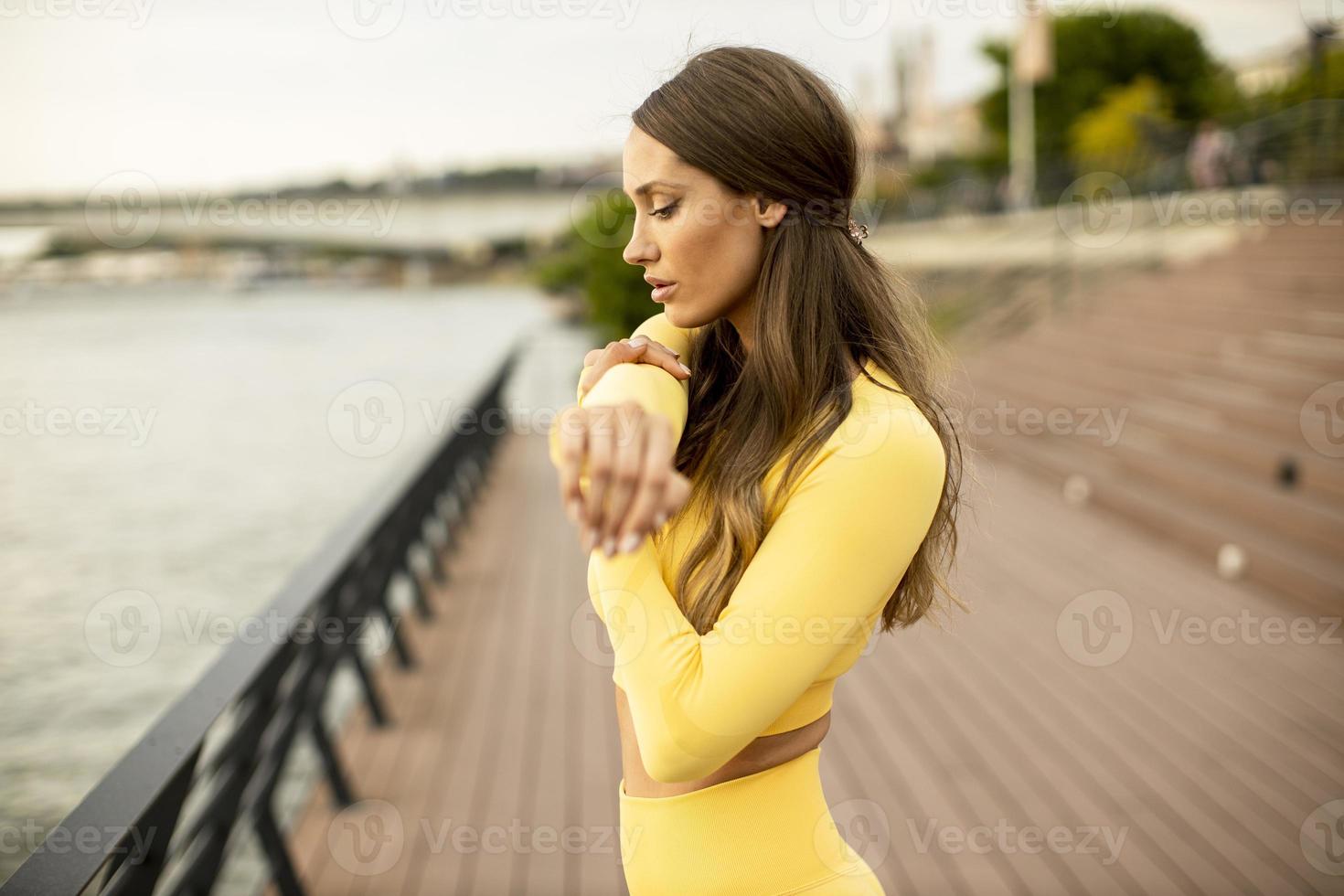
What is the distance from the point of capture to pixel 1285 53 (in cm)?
1695

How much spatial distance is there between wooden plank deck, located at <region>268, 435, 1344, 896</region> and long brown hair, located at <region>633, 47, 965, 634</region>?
110 cm

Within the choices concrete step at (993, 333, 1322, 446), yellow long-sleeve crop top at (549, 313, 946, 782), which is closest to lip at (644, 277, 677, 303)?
yellow long-sleeve crop top at (549, 313, 946, 782)

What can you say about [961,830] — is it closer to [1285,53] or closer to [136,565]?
[136,565]

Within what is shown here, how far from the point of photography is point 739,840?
1.11 meters

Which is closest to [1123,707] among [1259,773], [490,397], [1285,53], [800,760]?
[1259,773]

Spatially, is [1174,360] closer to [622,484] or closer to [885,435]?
[885,435]

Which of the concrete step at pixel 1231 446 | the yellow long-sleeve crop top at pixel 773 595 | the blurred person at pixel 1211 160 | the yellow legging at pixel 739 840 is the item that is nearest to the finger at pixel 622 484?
the yellow long-sleeve crop top at pixel 773 595

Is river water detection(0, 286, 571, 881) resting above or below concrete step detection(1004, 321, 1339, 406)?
below

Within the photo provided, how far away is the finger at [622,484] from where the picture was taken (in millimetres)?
723

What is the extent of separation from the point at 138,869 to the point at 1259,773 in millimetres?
3323

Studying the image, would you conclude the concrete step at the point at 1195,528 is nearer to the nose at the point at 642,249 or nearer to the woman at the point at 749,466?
the woman at the point at 749,466

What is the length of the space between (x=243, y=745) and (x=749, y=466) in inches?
79.6

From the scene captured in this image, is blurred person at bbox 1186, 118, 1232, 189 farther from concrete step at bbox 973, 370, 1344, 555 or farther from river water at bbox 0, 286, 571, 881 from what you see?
river water at bbox 0, 286, 571, 881

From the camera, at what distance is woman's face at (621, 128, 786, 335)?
1.00 metres
